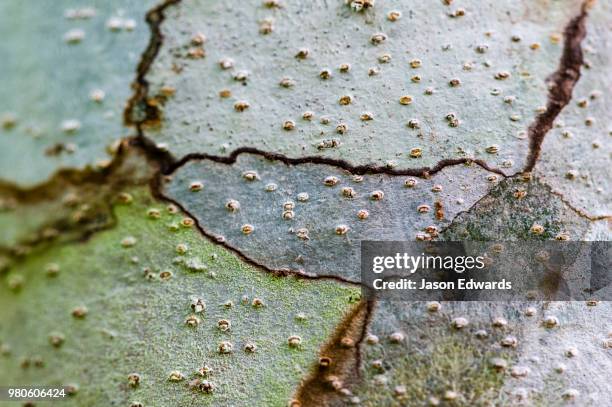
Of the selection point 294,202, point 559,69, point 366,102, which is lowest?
point 294,202

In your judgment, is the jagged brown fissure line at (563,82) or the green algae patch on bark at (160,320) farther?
the jagged brown fissure line at (563,82)

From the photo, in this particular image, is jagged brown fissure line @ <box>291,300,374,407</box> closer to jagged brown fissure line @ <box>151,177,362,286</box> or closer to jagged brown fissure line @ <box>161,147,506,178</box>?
jagged brown fissure line @ <box>151,177,362,286</box>

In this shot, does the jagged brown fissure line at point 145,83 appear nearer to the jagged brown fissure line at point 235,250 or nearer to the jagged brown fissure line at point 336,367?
the jagged brown fissure line at point 235,250

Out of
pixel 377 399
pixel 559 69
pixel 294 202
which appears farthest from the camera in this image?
pixel 559 69

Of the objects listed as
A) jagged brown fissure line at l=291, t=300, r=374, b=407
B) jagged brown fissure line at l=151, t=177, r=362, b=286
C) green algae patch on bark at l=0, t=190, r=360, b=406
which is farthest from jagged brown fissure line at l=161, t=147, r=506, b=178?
jagged brown fissure line at l=291, t=300, r=374, b=407

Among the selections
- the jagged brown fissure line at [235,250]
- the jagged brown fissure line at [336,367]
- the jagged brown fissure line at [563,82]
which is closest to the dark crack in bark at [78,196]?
the jagged brown fissure line at [235,250]

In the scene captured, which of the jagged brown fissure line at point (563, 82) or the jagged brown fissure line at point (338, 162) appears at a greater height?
the jagged brown fissure line at point (563, 82)

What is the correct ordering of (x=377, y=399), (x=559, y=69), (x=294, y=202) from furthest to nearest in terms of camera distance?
(x=559, y=69) < (x=294, y=202) < (x=377, y=399)

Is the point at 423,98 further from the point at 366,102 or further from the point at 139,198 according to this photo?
the point at 139,198

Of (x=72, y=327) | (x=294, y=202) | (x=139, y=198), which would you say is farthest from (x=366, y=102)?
(x=72, y=327)
